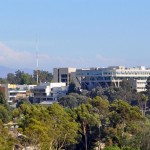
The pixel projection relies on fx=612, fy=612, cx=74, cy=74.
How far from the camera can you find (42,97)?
95.9 metres

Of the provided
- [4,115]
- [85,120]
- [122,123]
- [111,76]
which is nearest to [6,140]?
[85,120]

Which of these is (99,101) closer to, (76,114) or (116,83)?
(76,114)

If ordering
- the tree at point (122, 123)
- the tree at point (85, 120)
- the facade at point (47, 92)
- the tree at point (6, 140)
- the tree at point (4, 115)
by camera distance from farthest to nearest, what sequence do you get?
the facade at point (47, 92) → the tree at point (4, 115) → the tree at point (85, 120) → the tree at point (122, 123) → the tree at point (6, 140)

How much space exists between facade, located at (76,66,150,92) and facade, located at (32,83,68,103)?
394 centimetres

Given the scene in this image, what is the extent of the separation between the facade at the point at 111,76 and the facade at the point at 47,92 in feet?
12.9

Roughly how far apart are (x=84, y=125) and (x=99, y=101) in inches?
171

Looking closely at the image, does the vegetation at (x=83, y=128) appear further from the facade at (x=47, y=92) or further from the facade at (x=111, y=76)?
the facade at (x=47, y=92)

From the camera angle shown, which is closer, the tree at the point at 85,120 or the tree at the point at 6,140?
the tree at the point at 6,140

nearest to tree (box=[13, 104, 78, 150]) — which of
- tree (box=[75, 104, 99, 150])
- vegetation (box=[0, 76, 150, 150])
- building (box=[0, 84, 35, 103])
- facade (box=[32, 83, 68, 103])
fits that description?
vegetation (box=[0, 76, 150, 150])

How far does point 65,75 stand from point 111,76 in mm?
12839

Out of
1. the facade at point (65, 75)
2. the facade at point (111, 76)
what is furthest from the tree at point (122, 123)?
the facade at point (65, 75)

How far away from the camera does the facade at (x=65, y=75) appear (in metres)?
100

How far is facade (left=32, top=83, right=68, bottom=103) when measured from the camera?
94.1 meters

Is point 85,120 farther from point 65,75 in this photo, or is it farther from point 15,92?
point 65,75
